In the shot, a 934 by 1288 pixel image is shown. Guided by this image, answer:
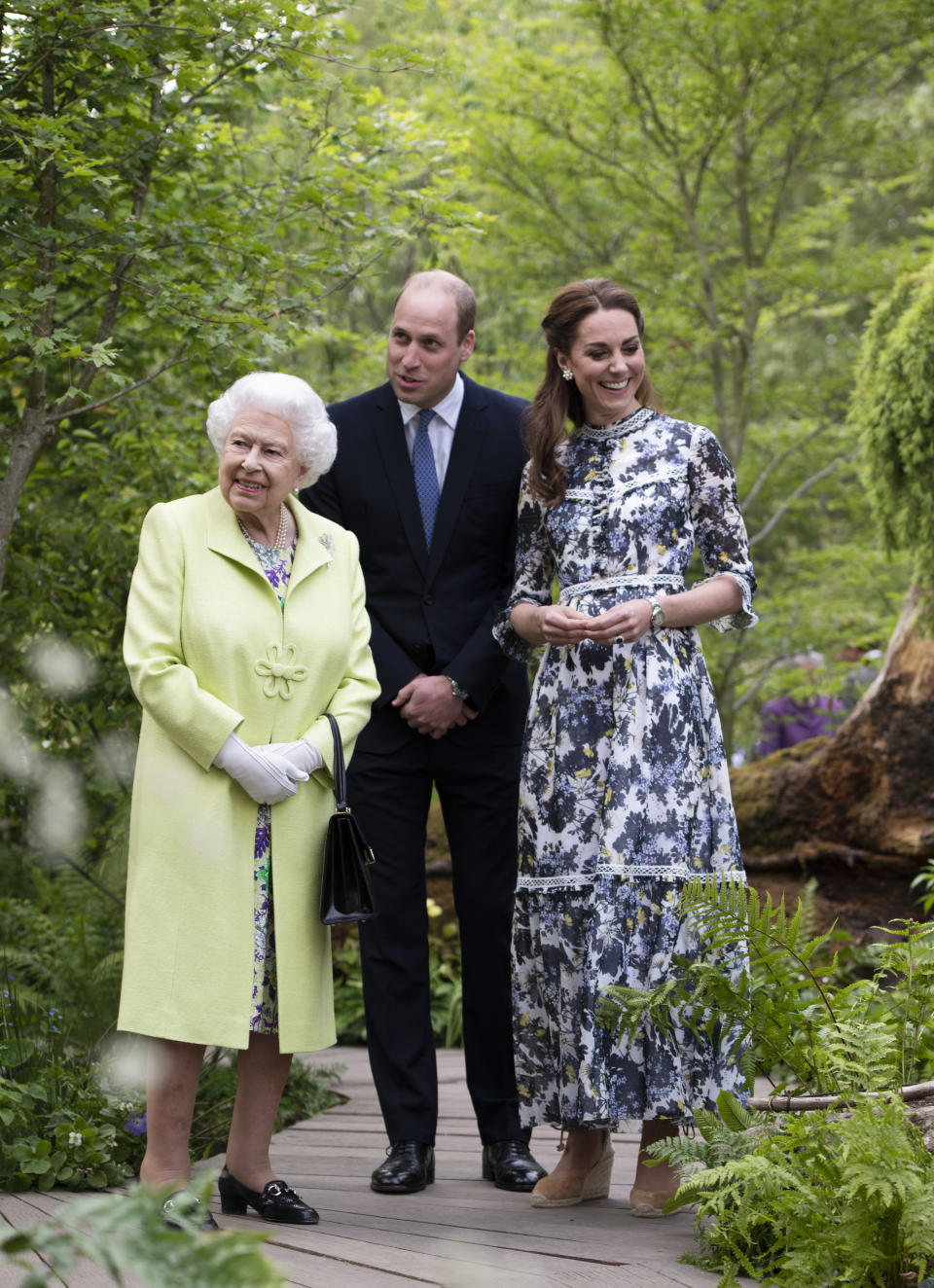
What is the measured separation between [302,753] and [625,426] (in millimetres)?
1182

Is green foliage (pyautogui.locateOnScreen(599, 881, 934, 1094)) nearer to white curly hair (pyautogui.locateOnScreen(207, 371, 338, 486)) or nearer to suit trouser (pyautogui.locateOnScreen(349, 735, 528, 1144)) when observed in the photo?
suit trouser (pyautogui.locateOnScreen(349, 735, 528, 1144))

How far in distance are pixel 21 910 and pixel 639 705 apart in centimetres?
306

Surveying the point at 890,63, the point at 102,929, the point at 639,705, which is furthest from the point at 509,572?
the point at 890,63

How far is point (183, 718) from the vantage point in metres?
2.80

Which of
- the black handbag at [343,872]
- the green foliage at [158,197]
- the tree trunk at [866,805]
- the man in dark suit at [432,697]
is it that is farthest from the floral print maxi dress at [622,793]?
the tree trunk at [866,805]

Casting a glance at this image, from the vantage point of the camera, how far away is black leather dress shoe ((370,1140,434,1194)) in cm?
338

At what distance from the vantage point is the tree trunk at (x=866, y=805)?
19.3 ft

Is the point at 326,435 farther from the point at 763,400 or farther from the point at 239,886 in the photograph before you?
the point at 763,400

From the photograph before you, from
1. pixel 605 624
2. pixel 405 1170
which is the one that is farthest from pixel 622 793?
pixel 405 1170

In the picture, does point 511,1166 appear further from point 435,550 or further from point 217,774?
point 435,550

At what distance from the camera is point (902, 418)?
516 centimetres

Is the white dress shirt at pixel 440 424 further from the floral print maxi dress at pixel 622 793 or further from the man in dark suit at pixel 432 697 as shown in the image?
the floral print maxi dress at pixel 622 793

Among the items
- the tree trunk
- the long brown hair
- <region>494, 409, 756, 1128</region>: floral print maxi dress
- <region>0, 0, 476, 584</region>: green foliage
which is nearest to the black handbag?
<region>494, 409, 756, 1128</region>: floral print maxi dress

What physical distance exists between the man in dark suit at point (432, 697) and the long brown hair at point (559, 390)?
0.33 metres
